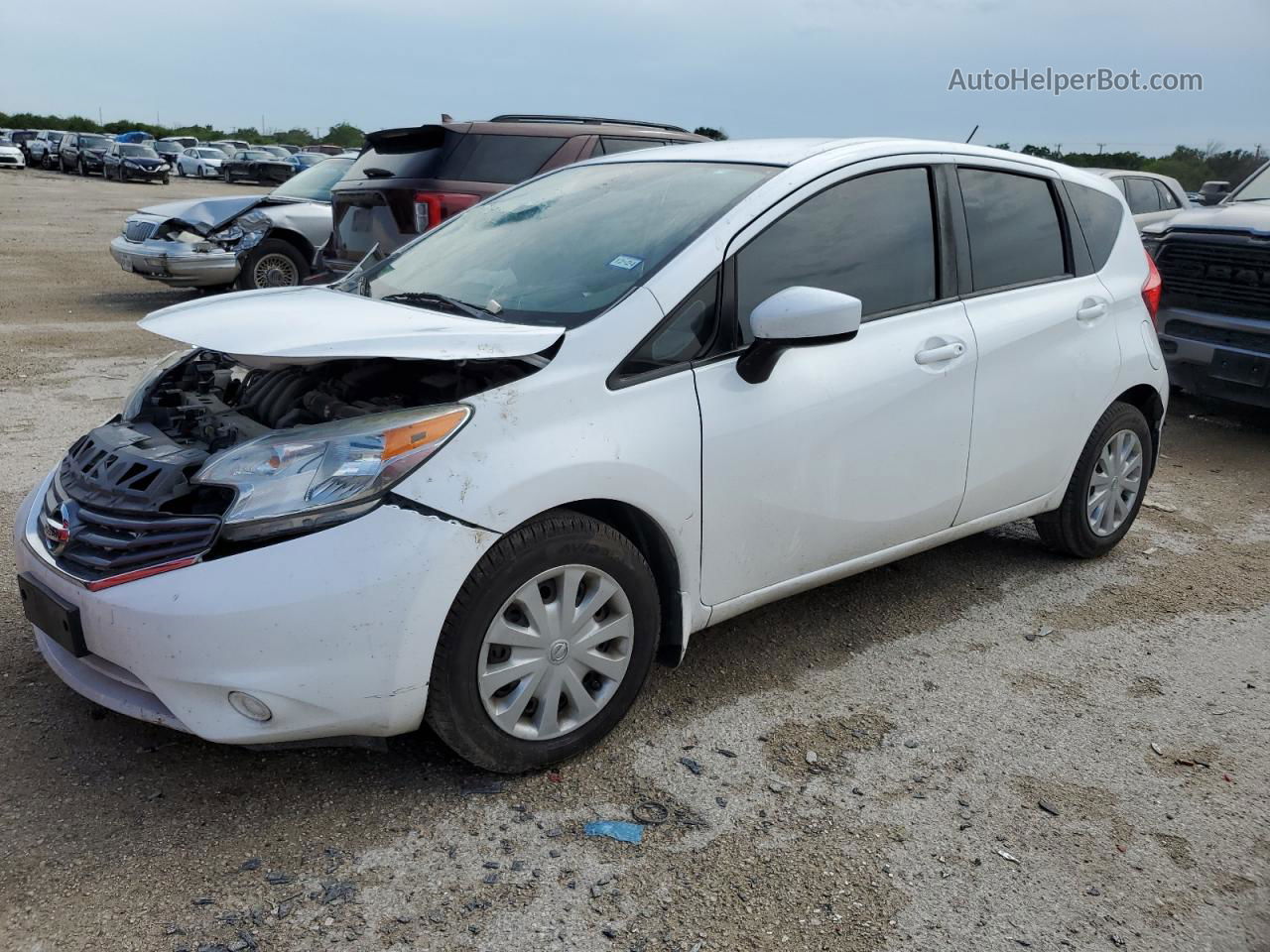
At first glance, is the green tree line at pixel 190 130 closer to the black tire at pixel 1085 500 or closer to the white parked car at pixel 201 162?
the white parked car at pixel 201 162

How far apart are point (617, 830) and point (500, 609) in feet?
2.15

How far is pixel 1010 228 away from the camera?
4.27 metres

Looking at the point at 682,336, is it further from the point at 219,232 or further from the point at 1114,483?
the point at 219,232

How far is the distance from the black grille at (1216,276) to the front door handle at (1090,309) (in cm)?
320

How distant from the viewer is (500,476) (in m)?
2.77

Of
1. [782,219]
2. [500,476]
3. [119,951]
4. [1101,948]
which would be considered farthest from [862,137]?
[119,951]

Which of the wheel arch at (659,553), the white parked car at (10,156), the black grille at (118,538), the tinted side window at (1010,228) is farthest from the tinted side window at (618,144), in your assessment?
the white parked car at (10,156)

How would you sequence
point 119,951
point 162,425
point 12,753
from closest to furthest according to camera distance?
point 119,951 < point 12,753 < point 162,425

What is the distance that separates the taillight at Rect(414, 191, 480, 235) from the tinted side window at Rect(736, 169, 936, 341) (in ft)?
14.7

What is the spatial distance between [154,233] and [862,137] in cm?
931

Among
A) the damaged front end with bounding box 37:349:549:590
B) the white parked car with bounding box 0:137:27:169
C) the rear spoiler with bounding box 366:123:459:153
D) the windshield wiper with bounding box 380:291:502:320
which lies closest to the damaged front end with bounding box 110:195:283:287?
the rear spoiler with bounding box 366:123:459:153

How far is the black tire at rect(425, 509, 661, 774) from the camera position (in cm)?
278

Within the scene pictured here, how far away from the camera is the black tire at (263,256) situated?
11.3m

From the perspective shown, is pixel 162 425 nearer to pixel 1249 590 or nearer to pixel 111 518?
pixel 111 518
